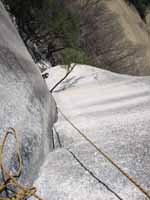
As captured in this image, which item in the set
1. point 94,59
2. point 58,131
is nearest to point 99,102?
point 58,131

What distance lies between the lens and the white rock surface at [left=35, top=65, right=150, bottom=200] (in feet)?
7.04

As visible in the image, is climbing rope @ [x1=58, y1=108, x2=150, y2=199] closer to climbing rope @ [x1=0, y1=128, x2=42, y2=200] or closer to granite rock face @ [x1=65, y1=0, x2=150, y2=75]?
climbing rope @ [x1=0, y1=128, x2=42, y2=200]

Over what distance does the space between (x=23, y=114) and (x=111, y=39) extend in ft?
27.0

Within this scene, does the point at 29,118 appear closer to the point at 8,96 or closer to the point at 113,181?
the point at 8,96

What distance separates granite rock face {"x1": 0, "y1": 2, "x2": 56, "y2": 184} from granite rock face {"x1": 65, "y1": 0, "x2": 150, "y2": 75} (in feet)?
22.6

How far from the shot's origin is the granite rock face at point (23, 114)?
2.16 m

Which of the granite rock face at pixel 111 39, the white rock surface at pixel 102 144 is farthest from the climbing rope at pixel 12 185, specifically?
the granite rock face at pixel 111 39

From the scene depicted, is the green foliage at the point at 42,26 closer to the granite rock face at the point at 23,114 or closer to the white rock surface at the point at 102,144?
the white rock surface at the point at 102,144

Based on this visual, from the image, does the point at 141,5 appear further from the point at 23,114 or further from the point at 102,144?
the point at 23,114

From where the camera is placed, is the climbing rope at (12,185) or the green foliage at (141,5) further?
the green foliage at (141,5)

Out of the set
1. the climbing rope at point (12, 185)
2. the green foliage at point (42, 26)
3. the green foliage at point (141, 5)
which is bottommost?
the green foliage at point (141, 5)

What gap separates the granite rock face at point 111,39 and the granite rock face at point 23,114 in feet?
22.6

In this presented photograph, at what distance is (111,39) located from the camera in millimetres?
10289

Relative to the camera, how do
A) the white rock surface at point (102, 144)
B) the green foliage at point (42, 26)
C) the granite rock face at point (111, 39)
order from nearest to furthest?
the white rock surface at point (102, 144)
the green foliage at point (42, 26)
the granite rock face at point (111, 39)
